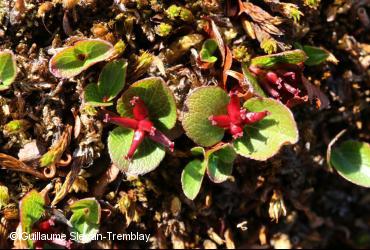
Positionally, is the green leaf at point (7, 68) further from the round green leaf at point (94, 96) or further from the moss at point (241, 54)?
the moss at point (241, 54)

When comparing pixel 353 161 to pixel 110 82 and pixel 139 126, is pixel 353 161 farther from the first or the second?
pixel 110 82

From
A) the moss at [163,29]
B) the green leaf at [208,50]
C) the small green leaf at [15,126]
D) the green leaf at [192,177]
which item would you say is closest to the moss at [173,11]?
the moss at [163,29]

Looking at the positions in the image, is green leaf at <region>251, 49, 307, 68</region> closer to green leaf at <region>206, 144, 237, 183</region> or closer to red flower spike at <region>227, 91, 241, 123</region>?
red flower spike at <region>227, 91, 241, 123</region>

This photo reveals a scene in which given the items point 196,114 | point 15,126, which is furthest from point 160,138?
point 15,126

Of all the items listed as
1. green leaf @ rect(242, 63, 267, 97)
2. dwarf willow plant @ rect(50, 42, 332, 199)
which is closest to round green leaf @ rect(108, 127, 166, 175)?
dwarf willow plant @ rect(50, 42, 332, 199)

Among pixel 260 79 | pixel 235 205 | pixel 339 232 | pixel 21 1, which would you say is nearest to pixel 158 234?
pixel 235 205
